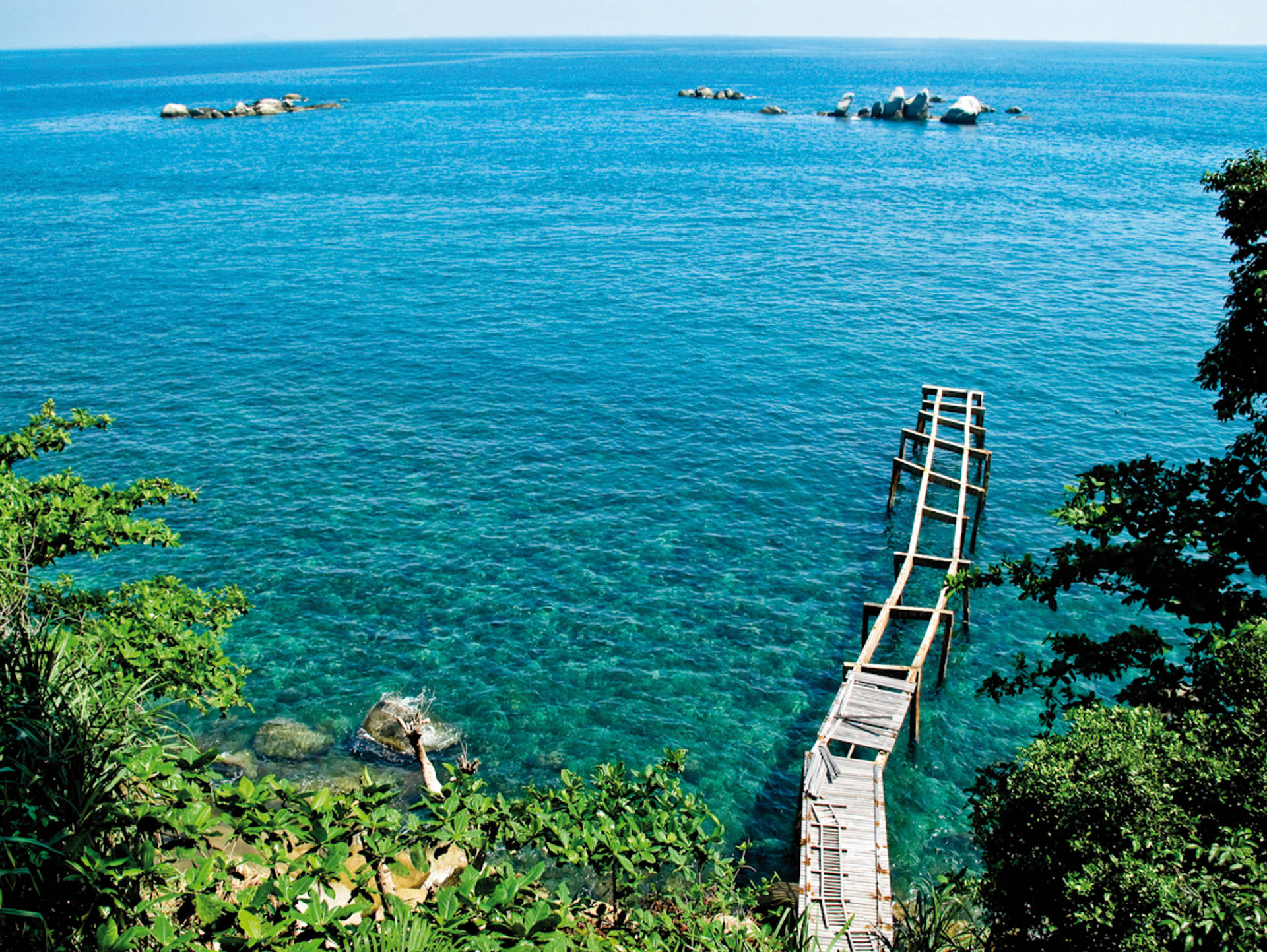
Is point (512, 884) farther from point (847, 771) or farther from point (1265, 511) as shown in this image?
point (847, 771)

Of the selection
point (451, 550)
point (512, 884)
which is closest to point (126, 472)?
point (451, 550)

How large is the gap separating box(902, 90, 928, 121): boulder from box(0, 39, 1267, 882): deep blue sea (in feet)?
221

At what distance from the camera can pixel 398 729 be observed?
26062mm

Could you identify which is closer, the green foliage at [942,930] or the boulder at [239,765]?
the green foliage at [942,930]

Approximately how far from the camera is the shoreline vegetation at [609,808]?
9.46m

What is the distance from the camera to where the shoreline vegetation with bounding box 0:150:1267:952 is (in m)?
9.46

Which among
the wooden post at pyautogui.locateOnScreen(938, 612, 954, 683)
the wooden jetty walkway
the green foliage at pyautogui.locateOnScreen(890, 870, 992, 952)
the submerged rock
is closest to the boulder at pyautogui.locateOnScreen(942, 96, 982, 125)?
the wooden jetty walkway

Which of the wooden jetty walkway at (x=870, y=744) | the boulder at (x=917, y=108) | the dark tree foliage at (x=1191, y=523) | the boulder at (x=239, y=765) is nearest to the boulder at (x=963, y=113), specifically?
the boulder at (x=917, y=108)

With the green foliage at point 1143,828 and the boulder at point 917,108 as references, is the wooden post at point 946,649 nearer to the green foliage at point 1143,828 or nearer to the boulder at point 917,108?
the green foliage at point 1143,828

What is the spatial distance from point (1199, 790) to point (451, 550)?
27.8 m

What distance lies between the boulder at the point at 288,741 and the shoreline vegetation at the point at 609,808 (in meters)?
7.21

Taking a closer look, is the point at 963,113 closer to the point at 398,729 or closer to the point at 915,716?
the point at 915,716

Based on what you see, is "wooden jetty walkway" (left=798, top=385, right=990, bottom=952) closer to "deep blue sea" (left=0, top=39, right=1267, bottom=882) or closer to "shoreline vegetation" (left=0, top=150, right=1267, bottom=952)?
"deep blue sea" (left=0, top=39, right=1267, bottom=882)

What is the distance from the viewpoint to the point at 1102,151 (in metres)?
125
